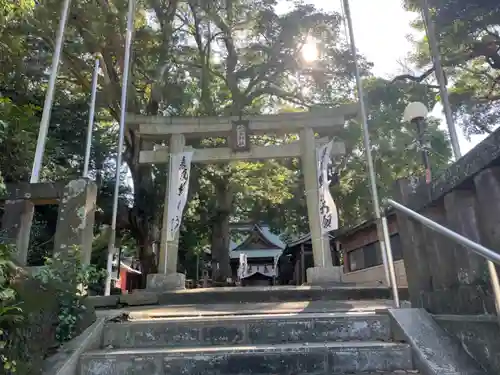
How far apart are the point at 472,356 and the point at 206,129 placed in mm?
8814

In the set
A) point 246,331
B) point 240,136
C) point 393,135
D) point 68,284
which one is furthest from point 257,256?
point 68,284

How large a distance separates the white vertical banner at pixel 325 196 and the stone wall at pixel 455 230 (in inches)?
228

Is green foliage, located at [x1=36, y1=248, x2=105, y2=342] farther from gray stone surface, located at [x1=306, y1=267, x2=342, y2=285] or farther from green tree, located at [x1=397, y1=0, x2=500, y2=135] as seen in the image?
green tree, located at [x1=397, y1=0, x2=500, y2=135]

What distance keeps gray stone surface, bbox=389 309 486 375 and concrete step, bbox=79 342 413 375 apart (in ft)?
0.36

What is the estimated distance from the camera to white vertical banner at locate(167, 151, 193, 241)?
9422 millimetres

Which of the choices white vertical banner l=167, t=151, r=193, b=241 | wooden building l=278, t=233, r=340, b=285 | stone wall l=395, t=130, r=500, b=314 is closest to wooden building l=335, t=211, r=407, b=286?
wooden building l=278, t=233, r=340, b=285

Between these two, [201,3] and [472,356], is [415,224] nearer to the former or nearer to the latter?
[472,356]

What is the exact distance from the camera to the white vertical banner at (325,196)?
9305 mm

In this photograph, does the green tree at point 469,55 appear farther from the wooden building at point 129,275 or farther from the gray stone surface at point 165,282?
the wooden building at point 129,275

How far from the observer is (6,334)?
2.39 metres

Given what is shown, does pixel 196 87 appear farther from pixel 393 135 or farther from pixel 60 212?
pixel 60 212

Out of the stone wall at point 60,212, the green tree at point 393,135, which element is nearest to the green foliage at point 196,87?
the green tree at point 393,135

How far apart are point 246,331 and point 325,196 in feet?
21.9

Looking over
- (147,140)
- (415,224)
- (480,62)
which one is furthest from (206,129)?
(480,62)
